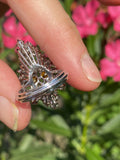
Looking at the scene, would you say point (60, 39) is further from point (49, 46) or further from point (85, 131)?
point (85, 131)

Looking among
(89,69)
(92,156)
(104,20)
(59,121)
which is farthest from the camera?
(59,121)

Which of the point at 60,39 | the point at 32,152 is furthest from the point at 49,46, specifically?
the point at 32,152

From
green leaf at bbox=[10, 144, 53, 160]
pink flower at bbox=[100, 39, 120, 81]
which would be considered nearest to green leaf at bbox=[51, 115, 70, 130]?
green leaf at bbox=[10, 144, 53, 160]

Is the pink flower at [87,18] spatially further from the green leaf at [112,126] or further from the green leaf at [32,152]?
the green leaf at [32,152]

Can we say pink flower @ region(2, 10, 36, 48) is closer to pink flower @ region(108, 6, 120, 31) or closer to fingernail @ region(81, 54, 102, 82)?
pink flower @ region(108, 6, 120, 31)

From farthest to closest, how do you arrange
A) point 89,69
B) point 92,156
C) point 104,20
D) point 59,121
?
point 59,121, point 104,20, point 92,156, point 89,69

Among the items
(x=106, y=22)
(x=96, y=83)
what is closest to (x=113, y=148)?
(x=106, y=22)
